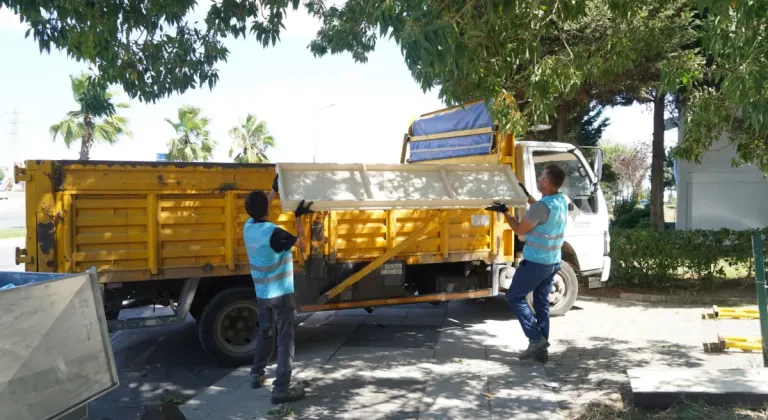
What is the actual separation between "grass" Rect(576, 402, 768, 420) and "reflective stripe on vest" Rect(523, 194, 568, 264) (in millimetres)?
1584

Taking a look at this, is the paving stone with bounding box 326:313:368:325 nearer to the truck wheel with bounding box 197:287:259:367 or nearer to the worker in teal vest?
the truck wheel with bounding box 197:287:259:367

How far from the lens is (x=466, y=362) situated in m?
6.19

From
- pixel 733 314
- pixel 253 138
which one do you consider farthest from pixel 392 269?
pixel 253 138

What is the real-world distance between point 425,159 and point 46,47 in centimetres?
471

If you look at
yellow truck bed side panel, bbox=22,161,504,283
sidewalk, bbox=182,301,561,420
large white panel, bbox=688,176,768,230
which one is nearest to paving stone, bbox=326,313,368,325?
sidewalk, bbox=182,301,561,420

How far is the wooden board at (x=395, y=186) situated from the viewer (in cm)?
559

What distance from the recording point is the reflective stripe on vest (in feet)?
19.2

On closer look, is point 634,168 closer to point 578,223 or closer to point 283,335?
point 578,223

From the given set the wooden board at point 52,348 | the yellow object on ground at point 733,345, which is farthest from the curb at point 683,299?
the wooden board at point 52,348

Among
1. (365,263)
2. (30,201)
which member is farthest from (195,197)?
(365,263)

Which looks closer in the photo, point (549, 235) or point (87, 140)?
point (549, 235)

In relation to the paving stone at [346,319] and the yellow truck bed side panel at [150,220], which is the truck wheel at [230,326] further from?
the paving stone at [346,319]

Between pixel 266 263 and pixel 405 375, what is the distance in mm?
1784

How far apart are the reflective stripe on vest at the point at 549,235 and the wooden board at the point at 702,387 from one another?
1.34 m
